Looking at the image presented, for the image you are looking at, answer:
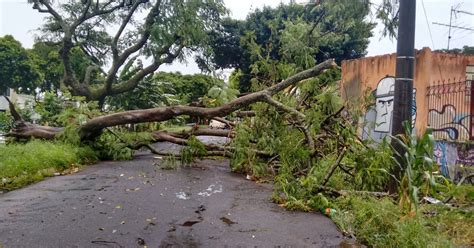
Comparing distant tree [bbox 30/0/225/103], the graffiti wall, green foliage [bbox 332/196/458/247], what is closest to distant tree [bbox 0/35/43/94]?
distant tree [bbox 30/0/225/103]

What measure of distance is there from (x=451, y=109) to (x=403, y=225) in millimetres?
5398

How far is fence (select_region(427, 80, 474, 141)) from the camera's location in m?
7.64

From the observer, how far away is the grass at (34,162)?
664 centimetres

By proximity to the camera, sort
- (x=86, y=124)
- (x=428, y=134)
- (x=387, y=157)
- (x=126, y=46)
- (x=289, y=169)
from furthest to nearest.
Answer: (x=126, y=46)
(x=86, y=124)
(x=289, y=169)
(x=387, y=157)
(x=428, y=134)

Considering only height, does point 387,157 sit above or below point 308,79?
below

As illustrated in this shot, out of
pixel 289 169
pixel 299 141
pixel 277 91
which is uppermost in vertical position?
pixel 277 91

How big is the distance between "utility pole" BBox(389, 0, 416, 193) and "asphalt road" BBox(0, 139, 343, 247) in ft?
4.49

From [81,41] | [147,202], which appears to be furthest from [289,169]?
[81,41]

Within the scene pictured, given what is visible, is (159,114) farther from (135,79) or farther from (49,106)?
(135,79)

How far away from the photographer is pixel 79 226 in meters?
4.16

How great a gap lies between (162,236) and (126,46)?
17.6 metres

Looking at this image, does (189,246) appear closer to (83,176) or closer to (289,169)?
(289,169)

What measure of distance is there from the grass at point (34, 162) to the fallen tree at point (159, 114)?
28.5 inches

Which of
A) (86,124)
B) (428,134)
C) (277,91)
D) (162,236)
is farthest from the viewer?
(86,124)
